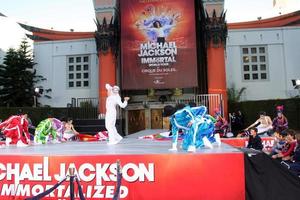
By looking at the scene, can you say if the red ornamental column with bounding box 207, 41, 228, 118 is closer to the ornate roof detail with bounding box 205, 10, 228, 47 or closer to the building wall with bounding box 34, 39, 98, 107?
the ornate roof detail with bounding box 205, 10, 228, 47

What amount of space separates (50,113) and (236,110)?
1130cm

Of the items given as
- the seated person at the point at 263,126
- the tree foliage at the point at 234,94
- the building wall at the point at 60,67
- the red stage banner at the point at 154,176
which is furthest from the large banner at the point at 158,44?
the red stage banner at the point at 154,176

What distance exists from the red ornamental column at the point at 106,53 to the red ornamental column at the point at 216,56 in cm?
571

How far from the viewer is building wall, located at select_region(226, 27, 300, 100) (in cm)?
2161

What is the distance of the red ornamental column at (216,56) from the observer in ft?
63.6

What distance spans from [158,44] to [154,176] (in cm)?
1528

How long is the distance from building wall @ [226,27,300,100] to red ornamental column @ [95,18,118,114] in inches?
296

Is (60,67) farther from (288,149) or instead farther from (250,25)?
(288,149)

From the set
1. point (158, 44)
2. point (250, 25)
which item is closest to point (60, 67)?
point (158, 44)

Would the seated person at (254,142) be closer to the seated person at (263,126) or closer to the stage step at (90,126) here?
the seated person at (263,126)

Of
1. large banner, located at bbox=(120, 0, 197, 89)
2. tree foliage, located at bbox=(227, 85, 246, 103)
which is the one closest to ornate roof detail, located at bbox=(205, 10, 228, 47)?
large banner, located at bbox=(120, 0, 197, 89)

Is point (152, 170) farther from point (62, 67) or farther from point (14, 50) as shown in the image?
point (14, 50)

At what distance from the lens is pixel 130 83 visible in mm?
19969

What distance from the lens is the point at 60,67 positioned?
78.3 feet
